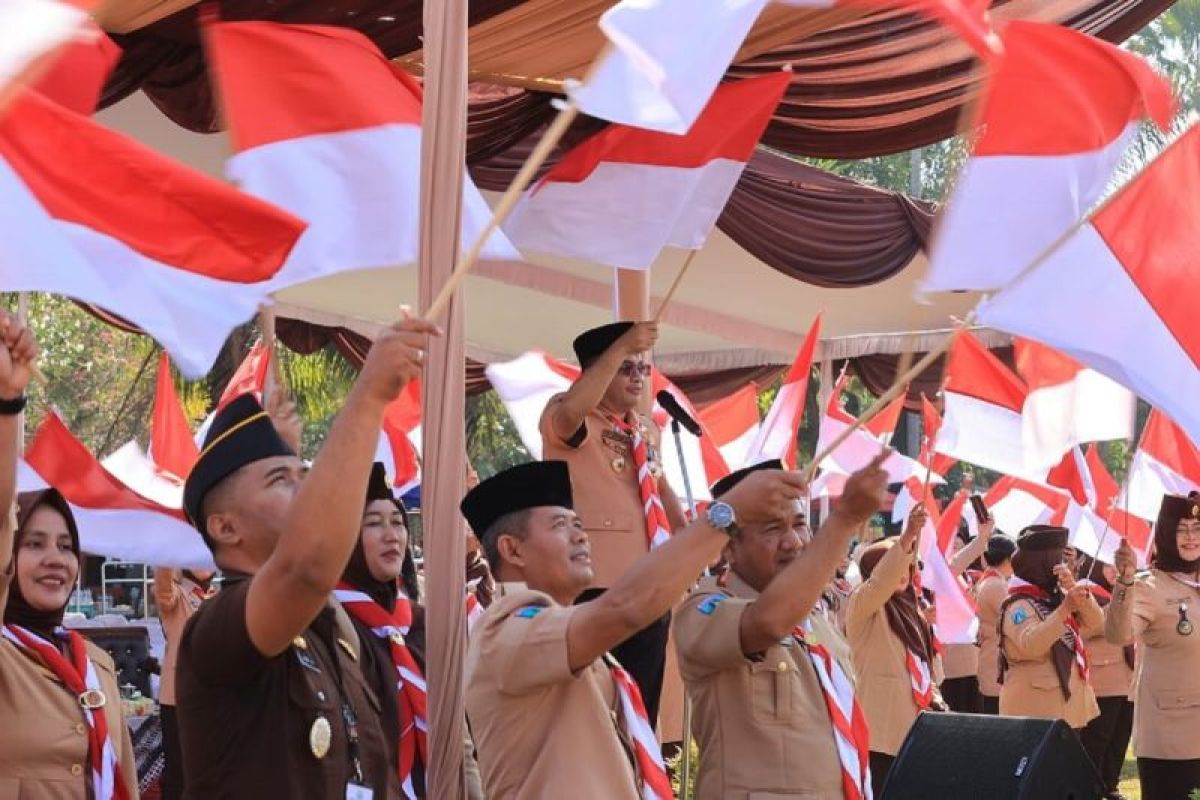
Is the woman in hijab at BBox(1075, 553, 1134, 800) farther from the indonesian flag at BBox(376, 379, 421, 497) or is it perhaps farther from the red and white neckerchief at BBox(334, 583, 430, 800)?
the red and white neckerchief at BBox(334, 583, 430, 800)

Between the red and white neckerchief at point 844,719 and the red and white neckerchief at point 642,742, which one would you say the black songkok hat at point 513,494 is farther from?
the red and white neckerchief at point 844,719

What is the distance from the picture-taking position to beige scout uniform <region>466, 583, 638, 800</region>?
159 inches

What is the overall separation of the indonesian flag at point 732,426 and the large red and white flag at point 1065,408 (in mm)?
3541

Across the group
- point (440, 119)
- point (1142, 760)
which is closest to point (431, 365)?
point (440, 119)

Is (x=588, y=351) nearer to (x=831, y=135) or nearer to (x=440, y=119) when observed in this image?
(x=440, y=119)

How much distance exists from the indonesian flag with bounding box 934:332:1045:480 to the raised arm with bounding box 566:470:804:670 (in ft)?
16.6

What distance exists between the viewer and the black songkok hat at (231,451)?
148 inches

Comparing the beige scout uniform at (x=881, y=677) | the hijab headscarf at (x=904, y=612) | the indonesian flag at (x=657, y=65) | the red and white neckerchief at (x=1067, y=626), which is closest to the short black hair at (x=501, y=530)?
the indonesian flag at (x=657, y=65)

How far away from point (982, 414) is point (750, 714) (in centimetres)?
479

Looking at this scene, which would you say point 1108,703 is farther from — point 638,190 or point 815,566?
point 815,566

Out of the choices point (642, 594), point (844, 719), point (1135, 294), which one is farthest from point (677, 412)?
point (642, 594)

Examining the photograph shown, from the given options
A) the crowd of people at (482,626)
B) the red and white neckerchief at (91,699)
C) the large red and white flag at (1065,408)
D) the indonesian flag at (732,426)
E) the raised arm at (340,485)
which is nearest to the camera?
the raised arm at (340,485)

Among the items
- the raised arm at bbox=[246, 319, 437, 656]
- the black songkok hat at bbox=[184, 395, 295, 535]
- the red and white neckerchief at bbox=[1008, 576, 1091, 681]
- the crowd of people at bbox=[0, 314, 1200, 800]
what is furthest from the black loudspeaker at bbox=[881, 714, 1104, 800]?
the red and white neckerchief at bbox=[1008, 576, 1091, 681]

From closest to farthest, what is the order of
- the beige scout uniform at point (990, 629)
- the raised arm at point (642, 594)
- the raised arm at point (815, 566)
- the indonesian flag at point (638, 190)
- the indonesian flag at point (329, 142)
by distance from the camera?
the raised arm at point (642, 594), the indonesian flag at point (329, 142), the raised arm at point (815, 566), the indonesian flag at point (638, 190), the beige scout uniform at point (990, 629)
